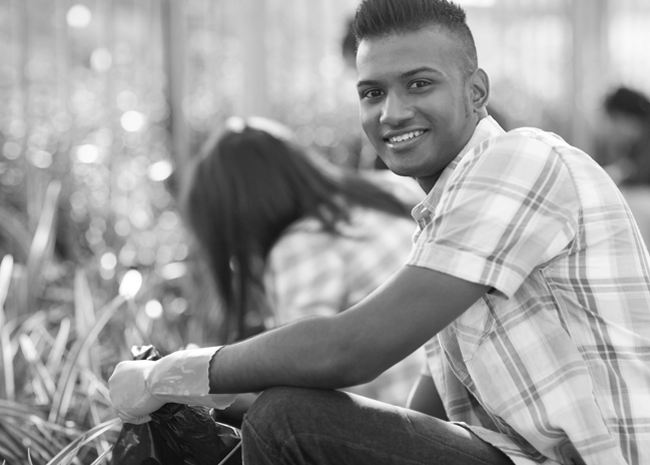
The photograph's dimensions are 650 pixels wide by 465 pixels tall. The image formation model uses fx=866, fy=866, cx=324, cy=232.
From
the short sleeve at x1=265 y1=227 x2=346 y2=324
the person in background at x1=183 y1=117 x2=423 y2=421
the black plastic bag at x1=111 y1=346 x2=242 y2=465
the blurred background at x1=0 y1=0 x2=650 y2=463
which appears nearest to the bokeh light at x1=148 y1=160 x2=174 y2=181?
the blurred background at x1=0 y1=0 x2=650 y2=463

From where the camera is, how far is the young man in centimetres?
124

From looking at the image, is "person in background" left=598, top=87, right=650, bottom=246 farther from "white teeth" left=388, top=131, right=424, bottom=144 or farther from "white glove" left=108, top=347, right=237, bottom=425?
"white glove" left=108, top=347, right=237, bottom=425

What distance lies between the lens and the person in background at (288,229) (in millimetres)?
2387

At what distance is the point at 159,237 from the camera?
387 cm

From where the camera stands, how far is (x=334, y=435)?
1282mm

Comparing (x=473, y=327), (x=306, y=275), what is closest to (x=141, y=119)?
(x=306, y=275)

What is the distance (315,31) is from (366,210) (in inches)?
102

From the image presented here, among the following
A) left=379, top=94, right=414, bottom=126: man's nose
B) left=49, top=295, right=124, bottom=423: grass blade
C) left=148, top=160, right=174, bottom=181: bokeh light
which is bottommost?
left=49, top=295, right=124, bottom=423: grass blade

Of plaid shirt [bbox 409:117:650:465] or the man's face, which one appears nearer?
plaid shirt [bbox 409:117:650:465]

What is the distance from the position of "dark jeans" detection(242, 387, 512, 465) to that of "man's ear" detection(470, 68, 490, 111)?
1.74ft

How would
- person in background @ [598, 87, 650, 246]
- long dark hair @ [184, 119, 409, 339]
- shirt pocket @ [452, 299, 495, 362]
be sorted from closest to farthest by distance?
shirt pocket @ [452, 299, 495, 362] → long dark hair @ [184, 119, 409, 339] → person in background @ [598, 87, 650, 246]

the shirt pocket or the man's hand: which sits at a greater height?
the shirt pocket

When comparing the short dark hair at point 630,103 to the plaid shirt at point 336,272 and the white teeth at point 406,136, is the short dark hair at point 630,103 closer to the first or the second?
the plaid shirt at point 336,272

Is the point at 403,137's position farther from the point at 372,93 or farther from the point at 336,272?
the point at 336,272
